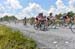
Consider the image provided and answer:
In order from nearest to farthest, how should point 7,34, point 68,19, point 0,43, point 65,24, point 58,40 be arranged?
point 0,43
point 7,34
point 58,40
point 68,19
point 65,24

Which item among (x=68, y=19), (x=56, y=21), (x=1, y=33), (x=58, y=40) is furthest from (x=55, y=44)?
(x=56, y=21)

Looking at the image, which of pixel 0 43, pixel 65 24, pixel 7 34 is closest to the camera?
pixel 0 43

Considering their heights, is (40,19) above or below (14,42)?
above

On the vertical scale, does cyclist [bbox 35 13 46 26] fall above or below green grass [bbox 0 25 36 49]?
above

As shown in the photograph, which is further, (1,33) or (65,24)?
(65,24)

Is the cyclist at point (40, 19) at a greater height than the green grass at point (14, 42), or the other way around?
the cyclist at point (40, 19)

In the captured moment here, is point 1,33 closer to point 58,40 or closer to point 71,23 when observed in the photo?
point 58,40

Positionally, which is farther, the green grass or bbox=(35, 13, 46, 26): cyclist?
bbox=(35, 13, 46, 26): cyclist

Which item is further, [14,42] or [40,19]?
[40,19]

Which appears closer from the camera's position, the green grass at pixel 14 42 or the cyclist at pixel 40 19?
the green grass at pixel 14 42

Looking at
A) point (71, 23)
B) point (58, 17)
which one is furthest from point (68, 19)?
point (58, 17)

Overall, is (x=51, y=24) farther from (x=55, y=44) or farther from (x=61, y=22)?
(x=55, y=44)

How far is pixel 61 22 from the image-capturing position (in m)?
32.1

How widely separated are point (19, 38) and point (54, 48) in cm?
152
